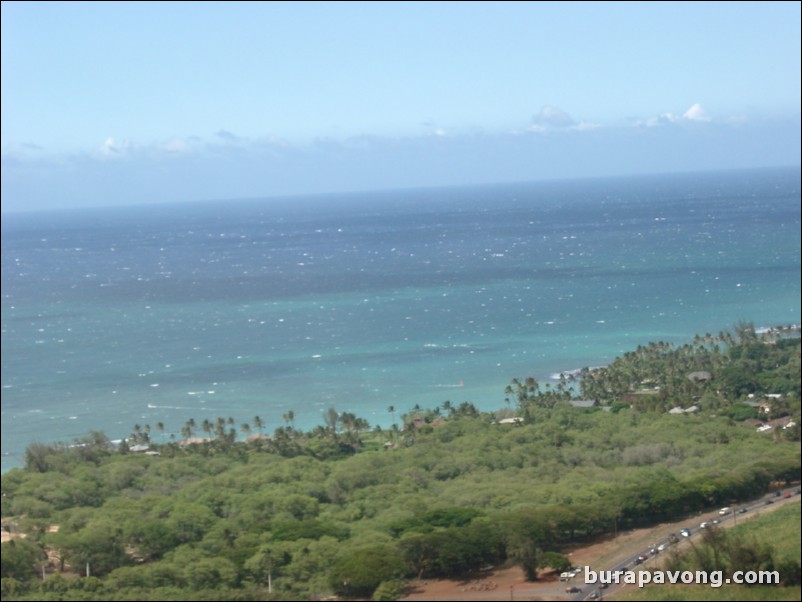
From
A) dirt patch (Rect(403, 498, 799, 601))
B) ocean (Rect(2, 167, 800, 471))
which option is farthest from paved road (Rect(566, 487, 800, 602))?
ocean (Rect(2, 167, 800, 471))

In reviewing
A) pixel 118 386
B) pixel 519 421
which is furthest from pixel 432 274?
pixel 519 421

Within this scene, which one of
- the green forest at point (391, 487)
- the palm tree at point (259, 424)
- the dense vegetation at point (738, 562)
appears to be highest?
the dense vegetation at point (738, 562)

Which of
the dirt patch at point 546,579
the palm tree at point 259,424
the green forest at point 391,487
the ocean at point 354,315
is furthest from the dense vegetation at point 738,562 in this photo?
the ocean at point 354,315

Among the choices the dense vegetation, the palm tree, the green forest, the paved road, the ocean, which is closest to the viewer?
the dense vegetation

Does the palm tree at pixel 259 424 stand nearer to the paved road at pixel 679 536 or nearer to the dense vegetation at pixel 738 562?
the paved road at pixel 679 536

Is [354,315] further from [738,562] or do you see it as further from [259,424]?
[738,562]

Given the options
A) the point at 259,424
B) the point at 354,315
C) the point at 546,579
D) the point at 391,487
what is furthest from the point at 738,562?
the point at 354,315

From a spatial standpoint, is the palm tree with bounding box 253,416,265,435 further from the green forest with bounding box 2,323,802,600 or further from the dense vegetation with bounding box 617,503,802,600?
the dense vegetation with bounding box 617,503,802,600
